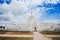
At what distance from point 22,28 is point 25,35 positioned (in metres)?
0.08

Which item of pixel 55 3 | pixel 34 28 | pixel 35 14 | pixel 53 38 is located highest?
pixel 55 3

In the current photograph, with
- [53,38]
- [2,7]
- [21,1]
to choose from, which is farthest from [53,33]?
[2,7]

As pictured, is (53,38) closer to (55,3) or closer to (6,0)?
(55,3)

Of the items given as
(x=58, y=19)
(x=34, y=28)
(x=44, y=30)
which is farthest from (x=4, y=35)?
(x=58, y=19)

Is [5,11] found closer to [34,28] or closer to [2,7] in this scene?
[2,7]

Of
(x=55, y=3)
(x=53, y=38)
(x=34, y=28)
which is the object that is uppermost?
(x=55, y=3)

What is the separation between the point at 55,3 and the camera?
121 centimetres

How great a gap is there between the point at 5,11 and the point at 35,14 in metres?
0.32

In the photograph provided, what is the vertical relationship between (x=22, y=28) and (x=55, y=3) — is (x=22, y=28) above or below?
below

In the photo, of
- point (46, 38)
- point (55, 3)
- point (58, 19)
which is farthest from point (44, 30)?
point (55, 3)

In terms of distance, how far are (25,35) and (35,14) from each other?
0.25 m

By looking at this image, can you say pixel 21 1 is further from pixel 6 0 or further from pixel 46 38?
pixel 46 38

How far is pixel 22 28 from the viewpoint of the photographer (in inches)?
48.7

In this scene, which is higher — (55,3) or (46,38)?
(55,3)
